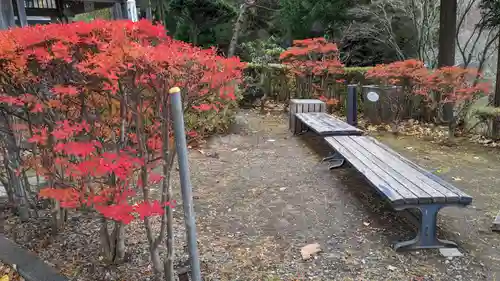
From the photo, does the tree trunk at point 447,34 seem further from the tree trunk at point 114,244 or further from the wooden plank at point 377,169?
the tree trunk at point 114,244

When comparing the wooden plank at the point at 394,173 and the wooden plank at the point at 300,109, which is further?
the wooden plank at the point at 300,109

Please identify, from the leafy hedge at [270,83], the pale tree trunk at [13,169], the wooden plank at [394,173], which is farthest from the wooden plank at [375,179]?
the leafy hedge at [270,83]

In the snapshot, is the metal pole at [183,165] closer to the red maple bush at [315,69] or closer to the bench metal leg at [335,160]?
the bench metal leg at [335,160]

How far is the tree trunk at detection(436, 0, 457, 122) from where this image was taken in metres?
6.41

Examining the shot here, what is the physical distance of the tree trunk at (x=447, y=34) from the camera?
641 centimetres

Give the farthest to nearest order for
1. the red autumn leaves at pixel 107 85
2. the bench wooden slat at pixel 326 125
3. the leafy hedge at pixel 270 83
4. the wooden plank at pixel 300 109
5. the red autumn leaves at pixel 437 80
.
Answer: the leafy hedge at pixel 270 83, the wooden plank at pixel 300 109, the red autumn leaves at pixel 437 80, the bench wooden slat at pixel 326 125, the red autumn leaves at pixel 107 85

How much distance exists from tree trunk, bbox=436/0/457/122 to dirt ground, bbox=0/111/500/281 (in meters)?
2.55

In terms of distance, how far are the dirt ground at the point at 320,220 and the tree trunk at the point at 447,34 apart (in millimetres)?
2157

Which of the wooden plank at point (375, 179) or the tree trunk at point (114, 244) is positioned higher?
the wooden plank at point (375, 179)

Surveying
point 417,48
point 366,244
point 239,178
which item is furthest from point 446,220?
point 417,48

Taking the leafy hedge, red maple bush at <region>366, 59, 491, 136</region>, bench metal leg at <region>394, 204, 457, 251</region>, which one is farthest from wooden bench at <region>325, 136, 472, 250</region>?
the leafy hedge

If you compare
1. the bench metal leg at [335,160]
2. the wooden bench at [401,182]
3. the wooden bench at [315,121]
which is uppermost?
the wooden bench at [315,121]

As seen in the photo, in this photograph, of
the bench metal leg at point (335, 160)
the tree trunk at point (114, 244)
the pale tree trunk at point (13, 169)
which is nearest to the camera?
the tree trunk at point (114, 244)

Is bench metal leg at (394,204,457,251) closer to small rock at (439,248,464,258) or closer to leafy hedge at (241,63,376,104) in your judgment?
small rock at (439,248,464,258)
